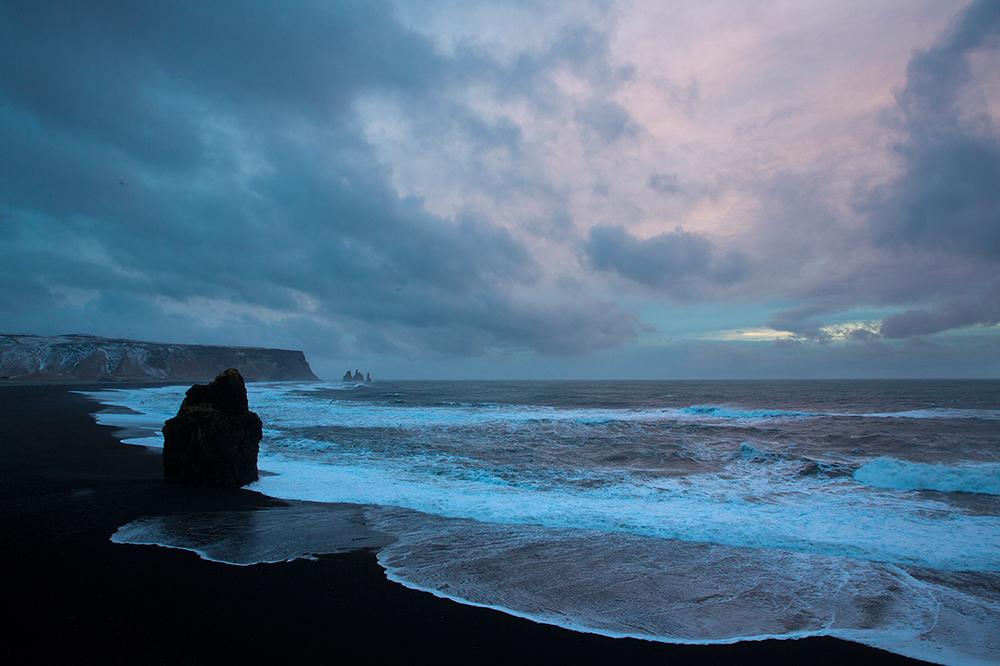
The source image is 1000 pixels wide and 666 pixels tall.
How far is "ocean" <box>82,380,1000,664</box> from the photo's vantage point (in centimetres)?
437

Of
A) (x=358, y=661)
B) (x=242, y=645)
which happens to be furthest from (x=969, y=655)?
(x=242, y=645)

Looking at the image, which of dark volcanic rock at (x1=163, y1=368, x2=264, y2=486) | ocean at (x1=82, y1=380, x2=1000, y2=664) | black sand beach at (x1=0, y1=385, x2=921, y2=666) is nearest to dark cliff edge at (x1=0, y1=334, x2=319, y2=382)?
dark volcanic rock at (x1=163, y1=368, x2=264, y2=486)

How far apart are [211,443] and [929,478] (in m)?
17.5

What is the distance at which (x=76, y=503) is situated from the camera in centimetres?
706

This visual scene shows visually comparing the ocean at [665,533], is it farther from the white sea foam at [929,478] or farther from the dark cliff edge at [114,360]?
the dark cliff edge at [114,360]

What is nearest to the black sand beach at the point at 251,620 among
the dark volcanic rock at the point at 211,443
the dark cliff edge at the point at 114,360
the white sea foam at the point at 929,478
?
the dark volcanic rock at the point at 211,443

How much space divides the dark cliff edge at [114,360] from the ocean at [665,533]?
311 ft

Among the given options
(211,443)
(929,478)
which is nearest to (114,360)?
(211,443)

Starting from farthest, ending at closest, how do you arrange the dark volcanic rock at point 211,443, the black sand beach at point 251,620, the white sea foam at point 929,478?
the white sea foam at point 929,478 < the dark volcanic rock at point 211,443 < the black sand beach at point 251,620

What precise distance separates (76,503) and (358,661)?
23.3 ft

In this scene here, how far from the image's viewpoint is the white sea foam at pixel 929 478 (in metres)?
10.4

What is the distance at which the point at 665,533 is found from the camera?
274 inches

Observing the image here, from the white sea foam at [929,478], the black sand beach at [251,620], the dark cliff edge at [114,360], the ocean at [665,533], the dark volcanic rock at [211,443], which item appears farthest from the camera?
the dark cliff edge at [114,360]

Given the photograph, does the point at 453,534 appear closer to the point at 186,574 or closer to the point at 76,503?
the point at 186,574
